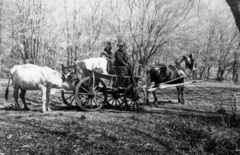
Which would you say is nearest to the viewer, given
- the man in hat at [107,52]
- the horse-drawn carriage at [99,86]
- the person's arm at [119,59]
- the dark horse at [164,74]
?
the horse-drawn carriage at [99,86]

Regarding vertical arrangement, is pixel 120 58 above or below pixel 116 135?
above

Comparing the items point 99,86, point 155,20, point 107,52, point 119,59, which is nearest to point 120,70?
point 119,59

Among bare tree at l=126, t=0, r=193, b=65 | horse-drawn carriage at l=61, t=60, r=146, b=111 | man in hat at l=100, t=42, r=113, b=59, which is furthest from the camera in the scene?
bare tree at l=126, t=0, r=193, b=65

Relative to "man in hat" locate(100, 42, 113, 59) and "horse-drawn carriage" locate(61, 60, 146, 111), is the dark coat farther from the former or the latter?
"man in hat" locate(100, 42, 113, 59)

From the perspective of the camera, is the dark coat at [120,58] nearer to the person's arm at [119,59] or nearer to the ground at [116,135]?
the person's arm at [119,59]

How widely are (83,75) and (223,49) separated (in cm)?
2805

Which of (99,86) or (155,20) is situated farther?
(155,20)

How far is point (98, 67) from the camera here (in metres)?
7.75

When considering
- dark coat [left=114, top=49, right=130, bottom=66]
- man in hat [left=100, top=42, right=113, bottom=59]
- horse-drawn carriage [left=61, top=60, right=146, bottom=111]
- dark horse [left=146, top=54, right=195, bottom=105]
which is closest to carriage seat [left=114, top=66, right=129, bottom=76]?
horse-drawn carriage [left=61, top=60, right=146, bottom=111]

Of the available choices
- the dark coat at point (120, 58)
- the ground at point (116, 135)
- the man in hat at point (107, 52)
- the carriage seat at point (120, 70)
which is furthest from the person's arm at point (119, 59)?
the ground at point (116, 135)

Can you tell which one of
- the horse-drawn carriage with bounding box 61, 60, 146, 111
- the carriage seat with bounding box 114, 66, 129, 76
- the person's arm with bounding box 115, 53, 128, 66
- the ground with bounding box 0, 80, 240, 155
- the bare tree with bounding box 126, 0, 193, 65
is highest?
the bare tree with bounding box 126, 0, 193, 65

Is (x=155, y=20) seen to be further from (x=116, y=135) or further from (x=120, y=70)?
(x=116, y=135)

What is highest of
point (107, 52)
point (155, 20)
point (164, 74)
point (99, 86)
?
point (155, 20)

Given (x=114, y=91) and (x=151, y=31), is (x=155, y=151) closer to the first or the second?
(x=114, y=91)
